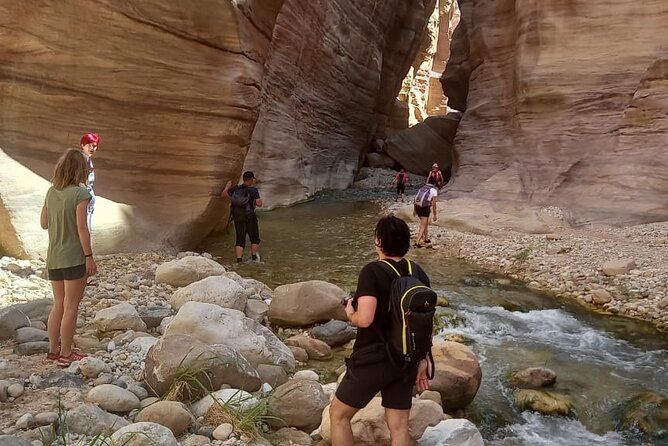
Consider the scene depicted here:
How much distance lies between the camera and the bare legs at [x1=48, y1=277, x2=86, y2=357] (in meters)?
4.03

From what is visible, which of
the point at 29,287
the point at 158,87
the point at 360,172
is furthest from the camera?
the point at 360,172

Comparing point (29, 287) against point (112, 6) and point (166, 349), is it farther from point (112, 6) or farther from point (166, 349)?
point (112, 6)

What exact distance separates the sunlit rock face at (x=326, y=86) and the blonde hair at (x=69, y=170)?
630 inches

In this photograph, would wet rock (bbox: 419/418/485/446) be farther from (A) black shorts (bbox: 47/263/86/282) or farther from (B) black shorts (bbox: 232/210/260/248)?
(B) black shorts (bbox: 232/210/260/248)

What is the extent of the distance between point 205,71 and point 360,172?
76.1ft

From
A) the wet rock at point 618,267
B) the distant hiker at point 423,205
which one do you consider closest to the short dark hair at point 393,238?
the wet rock at point 618,267

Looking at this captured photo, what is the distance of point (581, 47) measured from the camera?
17328 mm

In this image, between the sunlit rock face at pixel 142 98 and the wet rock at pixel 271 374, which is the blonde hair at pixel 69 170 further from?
the sunlit rock face at pixel 142 98

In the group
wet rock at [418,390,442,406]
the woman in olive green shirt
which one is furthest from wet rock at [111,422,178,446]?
wet rock at [418,390,442,406]

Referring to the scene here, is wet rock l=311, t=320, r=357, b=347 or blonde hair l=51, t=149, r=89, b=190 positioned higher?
blonde hair l=51, t=149, r=89, b=190

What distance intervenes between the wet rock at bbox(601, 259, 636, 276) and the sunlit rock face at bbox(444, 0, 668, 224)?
16.5 feet

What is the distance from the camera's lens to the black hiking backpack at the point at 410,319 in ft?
8.52

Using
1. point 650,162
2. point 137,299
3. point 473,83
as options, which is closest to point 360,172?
point 473,83

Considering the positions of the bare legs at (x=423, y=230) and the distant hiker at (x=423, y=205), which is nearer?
the distant hiker at (x=423, y=205)
